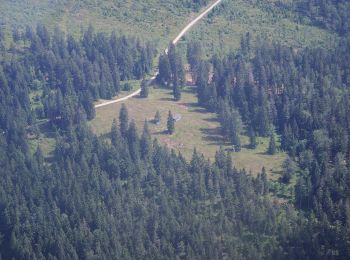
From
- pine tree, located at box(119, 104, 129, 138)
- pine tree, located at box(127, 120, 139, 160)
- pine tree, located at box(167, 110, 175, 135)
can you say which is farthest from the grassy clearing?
pine tree, located at box(127, 120, 139, 160)

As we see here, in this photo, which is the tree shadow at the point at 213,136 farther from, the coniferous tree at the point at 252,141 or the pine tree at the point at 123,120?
the pine tree at the point at 123,120

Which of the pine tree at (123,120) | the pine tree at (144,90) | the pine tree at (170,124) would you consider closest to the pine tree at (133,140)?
the pine tree at (123,120)

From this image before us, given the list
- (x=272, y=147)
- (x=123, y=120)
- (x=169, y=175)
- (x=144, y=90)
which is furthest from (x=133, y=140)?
(x=272, y=147)

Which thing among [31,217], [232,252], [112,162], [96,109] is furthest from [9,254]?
[96,109]

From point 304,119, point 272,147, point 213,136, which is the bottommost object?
point 272,147

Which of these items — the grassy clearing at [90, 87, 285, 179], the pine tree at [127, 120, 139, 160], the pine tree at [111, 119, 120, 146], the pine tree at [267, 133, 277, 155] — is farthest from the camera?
the pine tree at [267, 133, 277, 155]

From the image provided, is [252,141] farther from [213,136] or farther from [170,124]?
[170,124]

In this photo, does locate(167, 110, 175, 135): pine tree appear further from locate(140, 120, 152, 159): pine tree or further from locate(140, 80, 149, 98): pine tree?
locate(140, 80, 149, 98): pine tree
